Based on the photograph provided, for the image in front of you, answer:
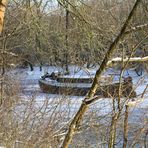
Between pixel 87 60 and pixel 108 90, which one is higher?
pixel 87 60

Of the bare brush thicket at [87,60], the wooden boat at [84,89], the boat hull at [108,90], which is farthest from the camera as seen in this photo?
the wooden boat at [84,89]

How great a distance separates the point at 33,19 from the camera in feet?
16.1

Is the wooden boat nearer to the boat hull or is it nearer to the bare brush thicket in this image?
the boat hull

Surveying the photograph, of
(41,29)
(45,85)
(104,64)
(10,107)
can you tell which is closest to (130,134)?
(10,107)

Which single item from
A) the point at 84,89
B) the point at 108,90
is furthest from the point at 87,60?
the point at 84,89

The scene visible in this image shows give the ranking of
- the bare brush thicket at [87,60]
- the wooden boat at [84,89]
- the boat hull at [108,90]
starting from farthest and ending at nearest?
the wooden boat at [84,89]
the boat hull at [108,90]
the bare brush thicket at [87,60]

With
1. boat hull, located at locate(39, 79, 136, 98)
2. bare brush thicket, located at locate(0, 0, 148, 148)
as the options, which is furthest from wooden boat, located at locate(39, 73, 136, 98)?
bare brush thicket, located at locate(0, 0, 148, 148)

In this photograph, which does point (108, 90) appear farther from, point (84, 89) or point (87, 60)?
point (84, 89)

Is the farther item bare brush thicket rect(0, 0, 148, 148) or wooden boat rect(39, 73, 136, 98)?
wooden boat rect(39, 73, 136, 98)

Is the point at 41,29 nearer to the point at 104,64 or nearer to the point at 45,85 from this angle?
the point at 104,64

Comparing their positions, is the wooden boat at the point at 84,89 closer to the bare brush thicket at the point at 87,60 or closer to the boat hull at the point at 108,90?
the boat hull at the point at 108,90

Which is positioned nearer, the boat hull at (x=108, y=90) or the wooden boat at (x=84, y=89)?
the boat hull at (x=108, y=90)

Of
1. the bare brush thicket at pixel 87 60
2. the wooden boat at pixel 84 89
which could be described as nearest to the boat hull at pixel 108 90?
the wooden boat at pixel 84 89

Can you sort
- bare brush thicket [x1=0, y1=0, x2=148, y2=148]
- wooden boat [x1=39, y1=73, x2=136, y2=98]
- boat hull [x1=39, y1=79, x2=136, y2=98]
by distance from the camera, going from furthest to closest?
wooden boat [x1=39, y1=73, x2=136, y2=98], boat hull [x1=39, y1=79, x2=136, y2=98], bare brush thicket [x1=0, y1=0, x2=148, y2=148]
